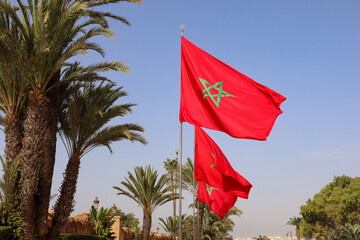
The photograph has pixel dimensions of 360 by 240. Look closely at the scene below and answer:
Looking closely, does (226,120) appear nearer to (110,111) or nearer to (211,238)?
(110,111)

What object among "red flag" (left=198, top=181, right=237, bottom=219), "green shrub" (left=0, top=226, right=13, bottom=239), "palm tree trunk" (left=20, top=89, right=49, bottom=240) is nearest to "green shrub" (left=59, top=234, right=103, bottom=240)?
"palm tree trunk" (left=20, top=89, right=49, bottom=240)

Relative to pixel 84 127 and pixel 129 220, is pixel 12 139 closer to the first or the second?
pixel 84 127

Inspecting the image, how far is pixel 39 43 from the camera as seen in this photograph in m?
15.8

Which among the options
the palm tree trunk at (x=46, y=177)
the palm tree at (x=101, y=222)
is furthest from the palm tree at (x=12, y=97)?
the palm tree at (x=101, y=222)

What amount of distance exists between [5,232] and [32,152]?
3015 mm

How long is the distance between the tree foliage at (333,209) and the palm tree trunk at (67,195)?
56448 millimetres

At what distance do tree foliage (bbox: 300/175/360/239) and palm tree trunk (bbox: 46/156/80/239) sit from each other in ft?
185

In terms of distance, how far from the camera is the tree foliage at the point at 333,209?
2574 inches

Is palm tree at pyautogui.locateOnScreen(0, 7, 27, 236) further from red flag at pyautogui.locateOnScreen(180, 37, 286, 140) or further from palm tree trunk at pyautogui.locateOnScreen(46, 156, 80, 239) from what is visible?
red flag at pyautogui.locateOnScreen(180, 37, 286, 140)

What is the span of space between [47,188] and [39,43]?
18.4 feet

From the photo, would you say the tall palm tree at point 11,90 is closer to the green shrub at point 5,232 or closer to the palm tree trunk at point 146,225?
the green shrub at point 5,232

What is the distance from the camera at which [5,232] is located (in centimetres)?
1462

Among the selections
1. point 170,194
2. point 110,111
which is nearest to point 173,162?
point 170,194

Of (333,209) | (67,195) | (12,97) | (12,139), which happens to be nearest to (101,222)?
(67,195)
